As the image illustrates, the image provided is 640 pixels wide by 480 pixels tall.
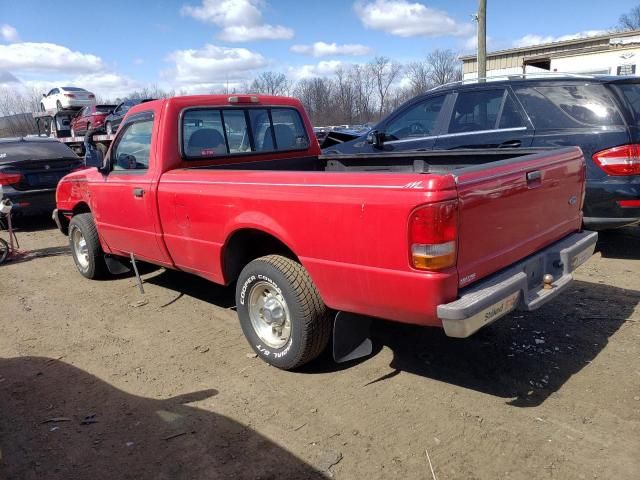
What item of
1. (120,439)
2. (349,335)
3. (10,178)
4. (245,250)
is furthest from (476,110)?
(10,178)

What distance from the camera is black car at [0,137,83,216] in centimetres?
918

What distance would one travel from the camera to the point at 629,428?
286cm

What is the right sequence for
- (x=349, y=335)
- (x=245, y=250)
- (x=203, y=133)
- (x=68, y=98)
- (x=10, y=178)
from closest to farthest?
(x=349, y=335)
(x=245, y=250)
(x=203, y=133)
(x=10, y=178)
(x=68, y=98)

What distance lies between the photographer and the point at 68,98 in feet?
75.4

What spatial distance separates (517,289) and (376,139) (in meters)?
4.36

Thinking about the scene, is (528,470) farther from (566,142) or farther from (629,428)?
(566,142)

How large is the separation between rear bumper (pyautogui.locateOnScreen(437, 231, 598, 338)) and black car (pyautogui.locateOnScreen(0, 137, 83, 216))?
8.71 m

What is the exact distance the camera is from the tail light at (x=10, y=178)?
9133 millimetres

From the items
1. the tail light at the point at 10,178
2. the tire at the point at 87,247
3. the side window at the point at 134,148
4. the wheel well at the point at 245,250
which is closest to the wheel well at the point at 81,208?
the tire at the point at 87,247

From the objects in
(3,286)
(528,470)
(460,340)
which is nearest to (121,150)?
(3,286)

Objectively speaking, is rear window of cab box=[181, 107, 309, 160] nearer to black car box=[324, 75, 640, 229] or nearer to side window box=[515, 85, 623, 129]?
black car box=[324, 75, 640, 229]

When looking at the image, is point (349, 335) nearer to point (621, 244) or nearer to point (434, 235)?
point (434, 235)

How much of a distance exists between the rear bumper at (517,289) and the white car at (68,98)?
78.0 ft

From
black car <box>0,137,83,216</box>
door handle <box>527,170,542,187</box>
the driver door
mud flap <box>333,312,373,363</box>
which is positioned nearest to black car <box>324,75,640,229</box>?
door handle <box>527,170,542,187</box>
